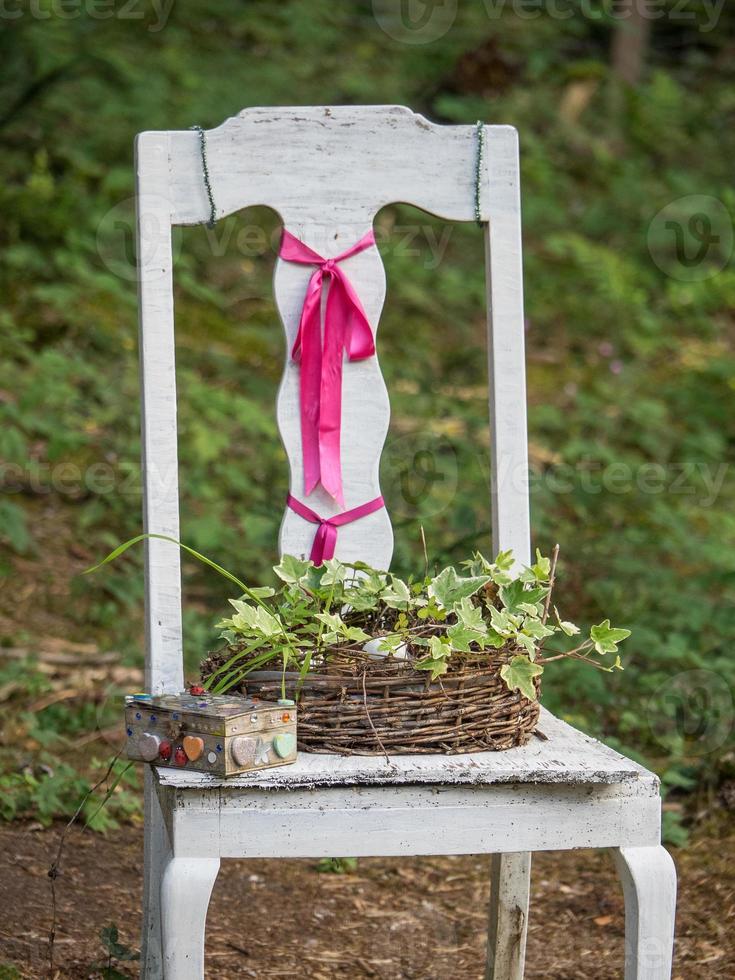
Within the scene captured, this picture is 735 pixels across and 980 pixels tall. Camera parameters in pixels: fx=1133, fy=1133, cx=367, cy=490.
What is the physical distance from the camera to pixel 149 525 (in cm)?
168

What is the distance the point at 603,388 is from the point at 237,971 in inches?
140

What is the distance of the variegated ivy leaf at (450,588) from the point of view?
146cm

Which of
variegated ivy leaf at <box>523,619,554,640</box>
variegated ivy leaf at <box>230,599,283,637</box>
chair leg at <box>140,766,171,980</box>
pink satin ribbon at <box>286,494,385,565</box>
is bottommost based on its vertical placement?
chair leg at <box>140,766,171,980</box>

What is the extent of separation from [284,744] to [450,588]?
296 mm

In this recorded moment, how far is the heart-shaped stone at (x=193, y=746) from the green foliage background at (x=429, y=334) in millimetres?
1277

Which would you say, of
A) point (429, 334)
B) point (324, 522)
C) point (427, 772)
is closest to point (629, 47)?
point (429, 334)

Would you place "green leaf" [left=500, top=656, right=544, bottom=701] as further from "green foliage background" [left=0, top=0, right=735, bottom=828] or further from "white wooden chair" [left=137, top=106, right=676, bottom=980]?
"green foliage background" [left=0, top=0, right=735, bottom=828]

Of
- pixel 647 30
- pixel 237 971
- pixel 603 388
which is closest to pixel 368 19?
pixel 647 30

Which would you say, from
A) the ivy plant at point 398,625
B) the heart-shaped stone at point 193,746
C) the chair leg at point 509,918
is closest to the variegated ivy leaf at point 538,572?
the ivy plant at point 398,625

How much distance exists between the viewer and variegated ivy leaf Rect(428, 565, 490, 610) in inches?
57.7

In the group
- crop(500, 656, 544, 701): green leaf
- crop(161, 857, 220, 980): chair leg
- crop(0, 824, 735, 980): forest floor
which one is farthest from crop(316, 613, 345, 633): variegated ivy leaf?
crop(0, 824, 735, 980): forest floor

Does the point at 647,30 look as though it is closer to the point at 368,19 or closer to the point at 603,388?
the point at 368,19

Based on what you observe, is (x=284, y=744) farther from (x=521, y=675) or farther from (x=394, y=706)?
(x=521, y=675)

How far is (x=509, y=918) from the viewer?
1914 mm
